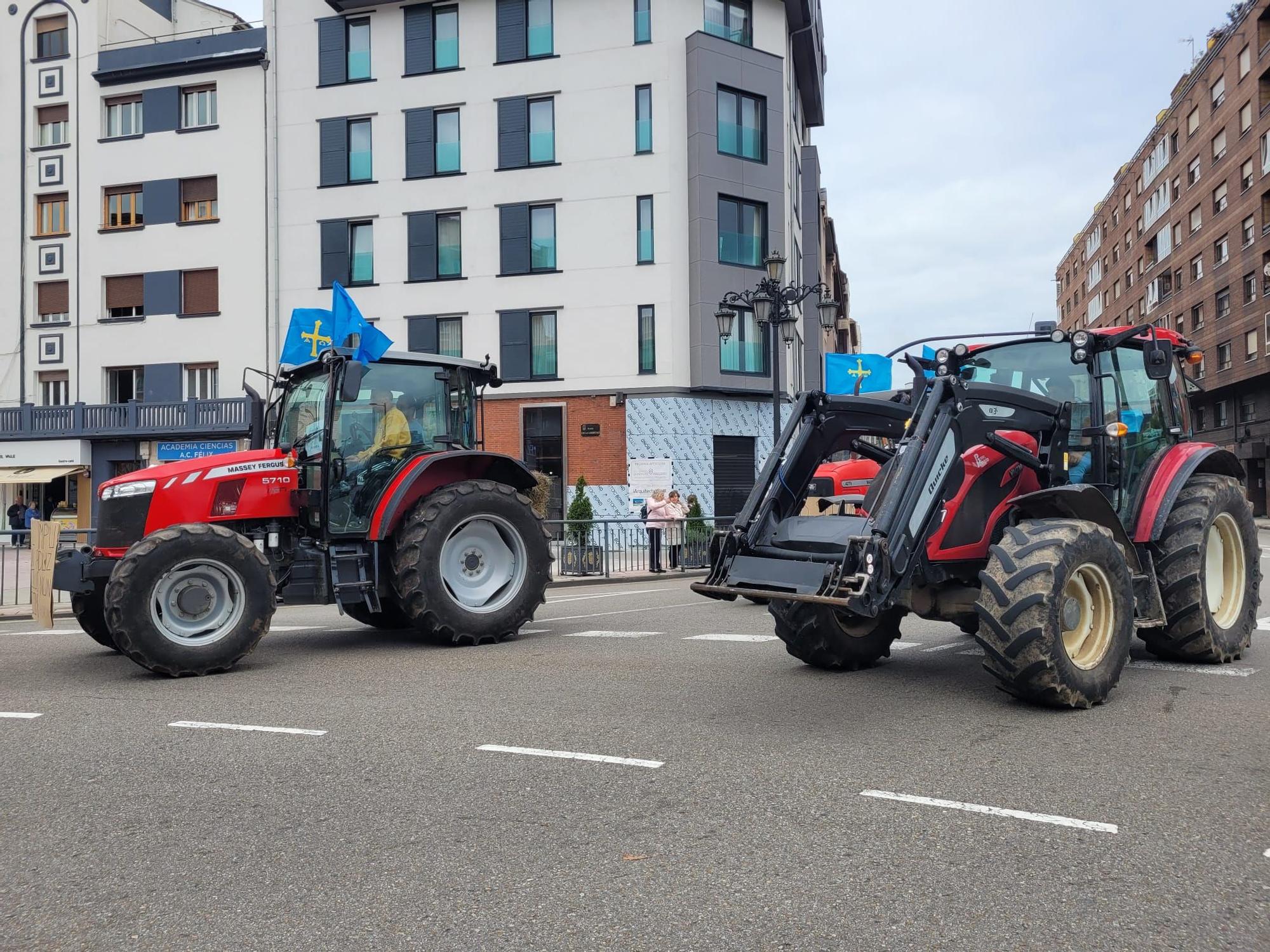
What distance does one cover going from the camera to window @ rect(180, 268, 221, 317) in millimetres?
32125

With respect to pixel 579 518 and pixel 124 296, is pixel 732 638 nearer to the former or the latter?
pixel 579 518

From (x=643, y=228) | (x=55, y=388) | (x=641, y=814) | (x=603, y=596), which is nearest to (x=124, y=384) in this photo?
(x=55, y=388)

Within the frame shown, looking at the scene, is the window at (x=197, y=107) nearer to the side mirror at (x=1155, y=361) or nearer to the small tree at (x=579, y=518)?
the small tree at (x=579, y=518)

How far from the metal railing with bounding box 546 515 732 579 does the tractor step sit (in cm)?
939

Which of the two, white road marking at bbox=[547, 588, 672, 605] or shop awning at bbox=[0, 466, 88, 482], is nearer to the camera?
white road marking at bbox=[547, 588, 672, 605]

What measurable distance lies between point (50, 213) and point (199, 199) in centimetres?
541

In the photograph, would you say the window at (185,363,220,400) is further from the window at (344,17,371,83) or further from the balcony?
the window at (344,17,371,83)

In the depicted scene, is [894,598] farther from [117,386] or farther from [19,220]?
[19,220]

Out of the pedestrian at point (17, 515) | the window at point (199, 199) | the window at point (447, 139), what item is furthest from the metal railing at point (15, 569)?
the window at point (199, 199)

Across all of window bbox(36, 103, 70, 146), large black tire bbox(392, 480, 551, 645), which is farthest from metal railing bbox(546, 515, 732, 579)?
window bbox(36, 103, 70, 146)

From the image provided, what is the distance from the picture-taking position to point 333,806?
4582mm

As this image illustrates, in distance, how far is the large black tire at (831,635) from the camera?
24.4ft

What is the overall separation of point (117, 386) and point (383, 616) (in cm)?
2645

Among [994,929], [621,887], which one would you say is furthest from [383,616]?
[994,929]
